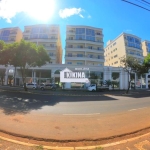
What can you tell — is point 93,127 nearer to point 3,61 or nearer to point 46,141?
point 46,141

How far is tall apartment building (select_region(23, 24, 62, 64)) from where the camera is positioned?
39.1 meters

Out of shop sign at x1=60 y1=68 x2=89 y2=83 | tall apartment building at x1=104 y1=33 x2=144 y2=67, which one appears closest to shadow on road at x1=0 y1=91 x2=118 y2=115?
shop sign at x1=60 y1=68 x2=89 y2=83

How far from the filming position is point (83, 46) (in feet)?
132

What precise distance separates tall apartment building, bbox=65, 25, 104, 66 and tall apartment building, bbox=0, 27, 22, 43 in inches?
752

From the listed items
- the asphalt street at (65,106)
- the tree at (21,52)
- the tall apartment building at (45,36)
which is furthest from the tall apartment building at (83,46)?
the asphalt street at (65,106)

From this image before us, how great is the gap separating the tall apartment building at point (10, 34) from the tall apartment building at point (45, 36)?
4.45 meters

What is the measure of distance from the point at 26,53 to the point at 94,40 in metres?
28.4

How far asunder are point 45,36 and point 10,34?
13946 mm

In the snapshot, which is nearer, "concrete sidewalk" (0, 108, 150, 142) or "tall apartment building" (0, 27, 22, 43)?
"concrete sidewalk" (0, 108, 150, 142)

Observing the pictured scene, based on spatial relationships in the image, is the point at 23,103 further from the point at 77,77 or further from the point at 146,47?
the point at 146,47

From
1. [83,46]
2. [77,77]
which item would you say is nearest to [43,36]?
[83,46]

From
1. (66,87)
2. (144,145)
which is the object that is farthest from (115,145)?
(66,87)

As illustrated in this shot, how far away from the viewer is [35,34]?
4122 centimetres

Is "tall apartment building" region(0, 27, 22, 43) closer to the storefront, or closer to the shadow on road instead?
the storefront
